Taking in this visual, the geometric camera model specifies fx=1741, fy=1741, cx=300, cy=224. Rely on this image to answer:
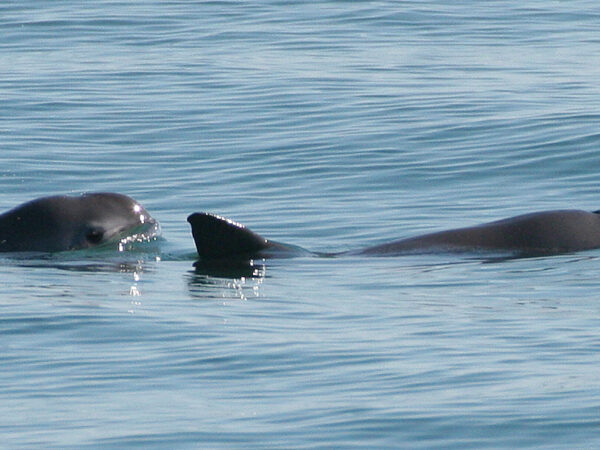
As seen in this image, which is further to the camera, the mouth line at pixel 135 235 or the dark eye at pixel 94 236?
the mouth line at pixel 135 235

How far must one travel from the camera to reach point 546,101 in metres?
22.5

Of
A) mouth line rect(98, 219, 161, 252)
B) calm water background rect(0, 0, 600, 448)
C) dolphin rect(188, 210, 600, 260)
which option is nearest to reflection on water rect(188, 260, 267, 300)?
calm water background rect(0, 0, 600, 448)

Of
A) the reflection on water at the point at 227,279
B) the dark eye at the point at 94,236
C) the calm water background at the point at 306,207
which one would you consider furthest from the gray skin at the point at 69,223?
the reflection on water at the point at 227,279

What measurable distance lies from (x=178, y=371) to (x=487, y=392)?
69.8 inches

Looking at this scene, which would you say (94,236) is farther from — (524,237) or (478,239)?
(524,237)

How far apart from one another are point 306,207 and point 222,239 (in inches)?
133

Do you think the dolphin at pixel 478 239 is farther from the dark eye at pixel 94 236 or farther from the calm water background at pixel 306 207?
the dark eye at pixel 94 236

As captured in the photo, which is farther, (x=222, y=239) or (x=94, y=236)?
(x=94, y=236)

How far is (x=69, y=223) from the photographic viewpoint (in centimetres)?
1434

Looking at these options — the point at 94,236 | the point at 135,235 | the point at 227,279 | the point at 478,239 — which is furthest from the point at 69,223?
the point at 478,239

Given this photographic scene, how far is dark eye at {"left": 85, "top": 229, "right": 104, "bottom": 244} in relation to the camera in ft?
47.3

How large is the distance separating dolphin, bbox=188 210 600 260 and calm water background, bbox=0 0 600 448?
10.9 inches

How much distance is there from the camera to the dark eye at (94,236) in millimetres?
14413

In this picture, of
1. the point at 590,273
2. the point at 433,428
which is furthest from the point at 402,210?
the point at 433,428
